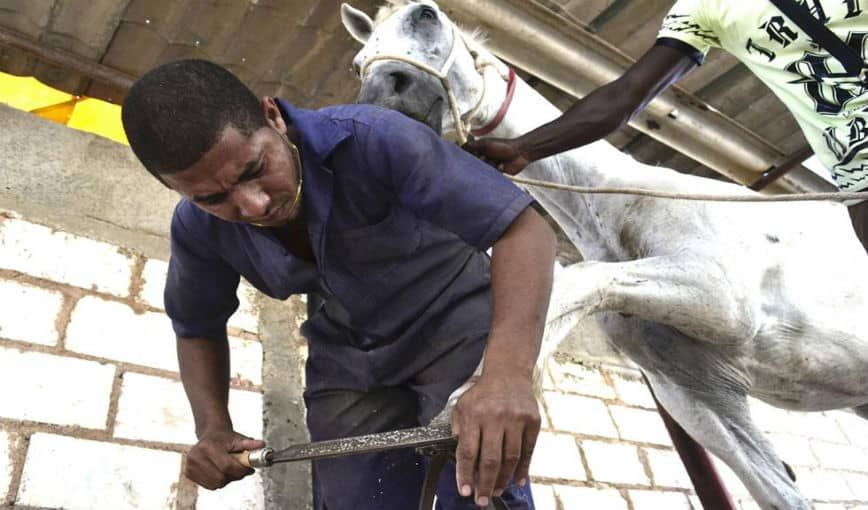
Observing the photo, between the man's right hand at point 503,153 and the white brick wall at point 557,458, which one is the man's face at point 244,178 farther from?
the white brick wall at point 557,458

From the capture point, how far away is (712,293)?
145cm

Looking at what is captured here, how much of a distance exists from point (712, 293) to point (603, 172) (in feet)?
1.47

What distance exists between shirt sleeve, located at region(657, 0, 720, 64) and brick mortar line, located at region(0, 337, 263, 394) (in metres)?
1.49

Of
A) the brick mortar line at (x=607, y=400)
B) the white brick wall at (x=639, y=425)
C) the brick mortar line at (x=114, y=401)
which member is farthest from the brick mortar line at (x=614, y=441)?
the brick mortar line at (x=114, y=401)

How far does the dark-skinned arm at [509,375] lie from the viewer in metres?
0.80

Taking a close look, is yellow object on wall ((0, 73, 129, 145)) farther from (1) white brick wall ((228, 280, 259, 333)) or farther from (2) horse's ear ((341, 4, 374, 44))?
(2) horse's ear ((341, 4, 374, 44))

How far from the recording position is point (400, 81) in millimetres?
1690

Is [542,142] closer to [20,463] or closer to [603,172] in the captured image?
[603,172]

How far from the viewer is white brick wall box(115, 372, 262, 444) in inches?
67.6

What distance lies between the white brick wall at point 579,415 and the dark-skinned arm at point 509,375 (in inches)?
74.7

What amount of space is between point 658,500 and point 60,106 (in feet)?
9.30

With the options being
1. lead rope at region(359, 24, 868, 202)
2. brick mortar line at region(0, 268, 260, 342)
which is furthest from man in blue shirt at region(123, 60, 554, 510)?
brick mortar line at region(0, 268, 260, 342)

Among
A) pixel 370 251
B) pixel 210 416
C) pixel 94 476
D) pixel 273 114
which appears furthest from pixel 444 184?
pixel 94 476

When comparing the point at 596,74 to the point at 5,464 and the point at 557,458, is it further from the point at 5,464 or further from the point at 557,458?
the point at 5,464
